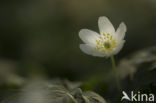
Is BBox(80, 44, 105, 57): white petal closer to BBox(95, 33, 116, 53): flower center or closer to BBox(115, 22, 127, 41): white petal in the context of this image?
BBox(95, 33, 116, 53): flower center

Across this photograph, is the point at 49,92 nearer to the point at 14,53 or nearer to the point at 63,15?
the point at 14,53

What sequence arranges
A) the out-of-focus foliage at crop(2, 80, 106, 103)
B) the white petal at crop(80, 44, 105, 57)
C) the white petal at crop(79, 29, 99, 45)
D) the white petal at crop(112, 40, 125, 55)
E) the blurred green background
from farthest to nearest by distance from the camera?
the blurred green background < the white petal at crop(79, 29, 99, 45) < the white petal at crop(80, 44, 105, 57) < the white petal at crop(112, 40, 125, 55) < the out-of-focus foliage at crop(2, 80, 106, 103)

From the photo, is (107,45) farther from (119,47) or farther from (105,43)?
(119,47)

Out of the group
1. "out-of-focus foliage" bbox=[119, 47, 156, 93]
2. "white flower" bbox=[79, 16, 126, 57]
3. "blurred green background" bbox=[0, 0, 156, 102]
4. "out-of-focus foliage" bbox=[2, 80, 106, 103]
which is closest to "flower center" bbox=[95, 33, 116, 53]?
"white flower" bbox=[79, 16, 126, 57]

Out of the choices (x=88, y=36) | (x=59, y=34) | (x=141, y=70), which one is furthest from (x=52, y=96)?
(x=59, y=34)

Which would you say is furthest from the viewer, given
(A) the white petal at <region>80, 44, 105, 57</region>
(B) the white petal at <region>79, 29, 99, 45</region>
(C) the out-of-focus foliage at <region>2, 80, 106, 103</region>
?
(B) the white petal at <region>79, 29, 99, 45</region>
